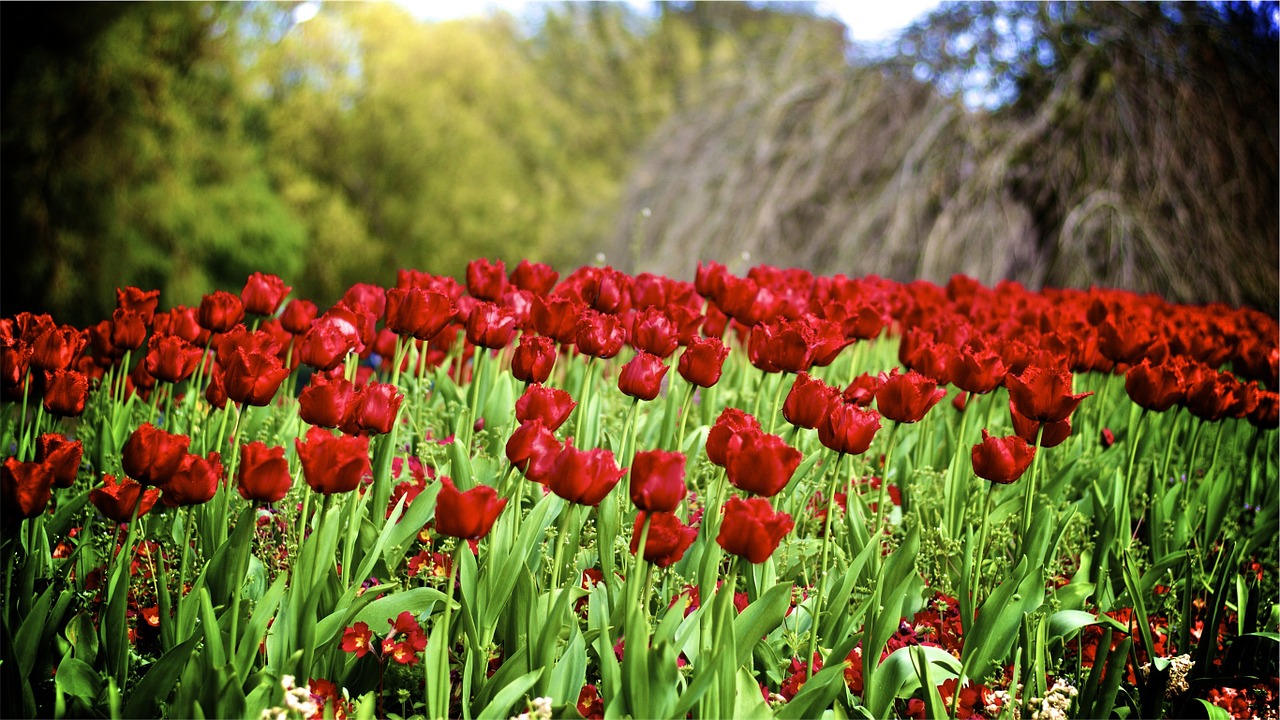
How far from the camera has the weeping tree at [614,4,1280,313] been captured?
18.8ft

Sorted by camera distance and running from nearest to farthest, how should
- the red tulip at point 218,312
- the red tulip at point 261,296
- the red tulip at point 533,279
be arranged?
the red tulip at point 218,312 → the red tulip at point 261,296 → the red tulip at point 533,279

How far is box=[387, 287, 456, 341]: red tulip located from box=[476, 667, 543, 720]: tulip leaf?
0.66 meters

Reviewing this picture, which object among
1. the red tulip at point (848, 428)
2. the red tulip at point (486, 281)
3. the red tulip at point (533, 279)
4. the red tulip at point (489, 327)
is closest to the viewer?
the red tulip at point (848, 428)

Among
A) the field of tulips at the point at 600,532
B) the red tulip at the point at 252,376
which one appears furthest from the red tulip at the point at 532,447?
the red tulip at the point at 252,376

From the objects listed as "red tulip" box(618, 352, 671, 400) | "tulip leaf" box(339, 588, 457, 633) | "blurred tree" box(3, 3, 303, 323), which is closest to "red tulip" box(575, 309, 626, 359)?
"red tulip" box(618, 352, 671, 400)

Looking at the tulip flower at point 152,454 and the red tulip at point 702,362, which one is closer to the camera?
the tulip flower at point 152,454

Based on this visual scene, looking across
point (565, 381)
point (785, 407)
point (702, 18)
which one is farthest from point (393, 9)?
point (785, 407)

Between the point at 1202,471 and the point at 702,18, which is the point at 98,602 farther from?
the point at 702,18

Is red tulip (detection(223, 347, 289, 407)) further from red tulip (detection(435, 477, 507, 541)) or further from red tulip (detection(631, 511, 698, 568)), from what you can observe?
red tulip (detection(631, 511, 698, 568))

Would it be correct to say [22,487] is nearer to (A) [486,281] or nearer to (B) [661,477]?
(B) [661,477]

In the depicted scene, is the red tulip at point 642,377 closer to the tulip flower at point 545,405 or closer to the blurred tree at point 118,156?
the tulip flower at point 545,405

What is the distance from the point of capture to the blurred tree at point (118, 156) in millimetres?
9492

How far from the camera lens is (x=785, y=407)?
1.44 m

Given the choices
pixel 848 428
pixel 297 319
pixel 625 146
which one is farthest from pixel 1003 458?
pixel 625 146
